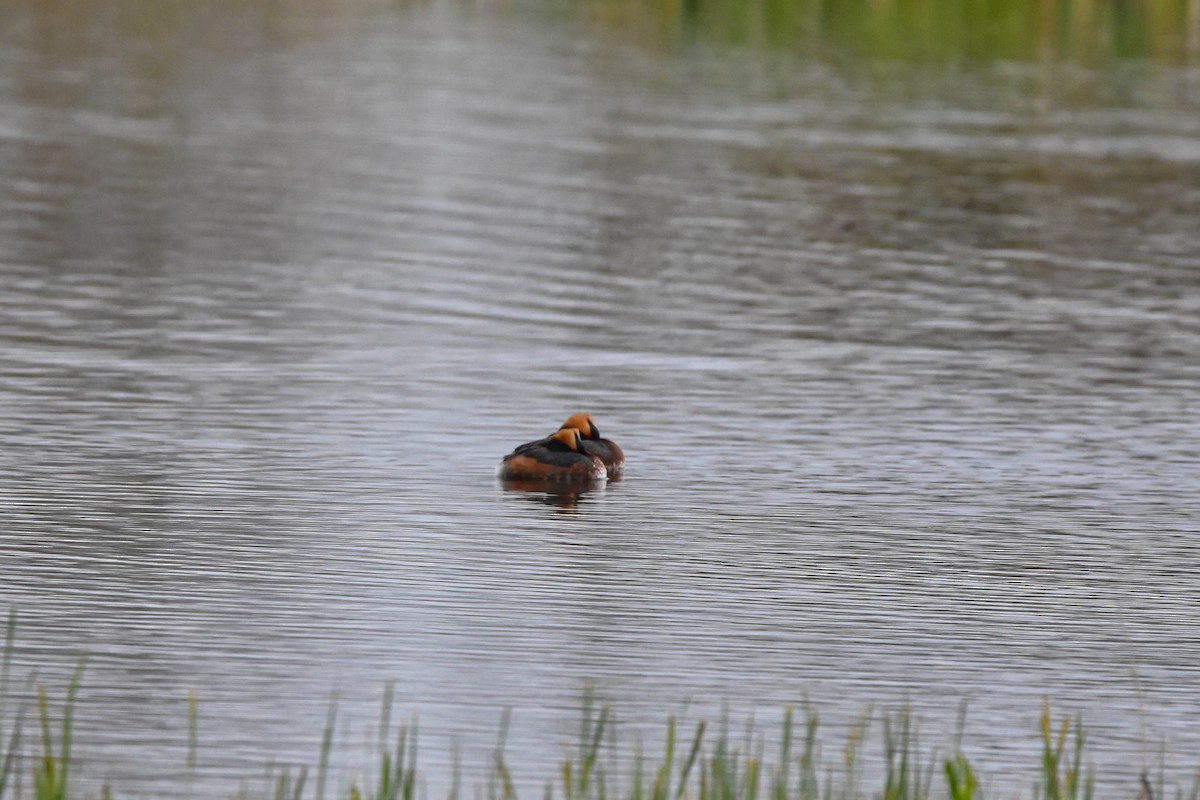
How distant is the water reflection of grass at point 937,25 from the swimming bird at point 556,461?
40.5m

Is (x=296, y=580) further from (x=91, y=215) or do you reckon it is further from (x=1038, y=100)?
(x=1038, y=100)

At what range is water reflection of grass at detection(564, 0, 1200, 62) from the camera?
5869cm

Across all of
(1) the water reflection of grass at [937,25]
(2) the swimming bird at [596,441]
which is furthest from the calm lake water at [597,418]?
(1) the water reflection of grass at [937,25]

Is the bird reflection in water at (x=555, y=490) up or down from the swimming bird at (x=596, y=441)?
down

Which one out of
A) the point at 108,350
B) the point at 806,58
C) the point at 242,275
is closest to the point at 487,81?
the point at 806,58

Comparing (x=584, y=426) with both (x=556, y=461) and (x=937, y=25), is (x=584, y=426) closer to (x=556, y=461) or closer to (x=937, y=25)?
(x=556, y=461)

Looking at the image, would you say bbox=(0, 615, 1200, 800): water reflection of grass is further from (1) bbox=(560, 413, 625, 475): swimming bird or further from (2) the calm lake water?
(1) bbox=(560, 413, 625, 475): swimming bird

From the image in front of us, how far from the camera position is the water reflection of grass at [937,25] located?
58.7 meters

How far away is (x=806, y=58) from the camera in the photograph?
55688mm

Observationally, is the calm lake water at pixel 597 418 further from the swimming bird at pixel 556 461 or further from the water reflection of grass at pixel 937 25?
the water reflection of grass at pixel 937 25

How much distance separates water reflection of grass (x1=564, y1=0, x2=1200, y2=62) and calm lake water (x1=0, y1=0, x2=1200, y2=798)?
1651 centimetres

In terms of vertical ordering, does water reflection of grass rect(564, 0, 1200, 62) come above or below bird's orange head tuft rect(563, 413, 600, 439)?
above

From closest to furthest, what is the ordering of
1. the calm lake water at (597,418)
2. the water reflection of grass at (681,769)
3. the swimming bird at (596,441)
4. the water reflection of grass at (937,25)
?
the water reflection of grass at (681,769) < the calm lake water at (597,418) < the swimming bird at (596,441) < the water reflection of grass at (937,25)

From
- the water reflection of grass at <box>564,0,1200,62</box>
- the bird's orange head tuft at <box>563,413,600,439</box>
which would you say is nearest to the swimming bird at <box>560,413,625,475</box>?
the bird's orange head tuft at <box>563,413,600,439</box>
